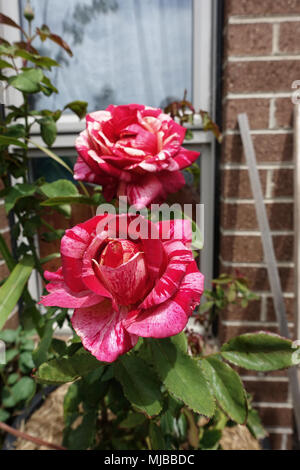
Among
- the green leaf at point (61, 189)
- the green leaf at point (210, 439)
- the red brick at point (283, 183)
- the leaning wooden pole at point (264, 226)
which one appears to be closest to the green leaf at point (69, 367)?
the green leaf at point (61, 189)

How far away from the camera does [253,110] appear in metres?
0.90

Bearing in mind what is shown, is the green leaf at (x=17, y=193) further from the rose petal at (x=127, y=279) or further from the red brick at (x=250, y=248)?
the red brick at (x=250, y=248)

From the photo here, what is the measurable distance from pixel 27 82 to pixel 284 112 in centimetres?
70

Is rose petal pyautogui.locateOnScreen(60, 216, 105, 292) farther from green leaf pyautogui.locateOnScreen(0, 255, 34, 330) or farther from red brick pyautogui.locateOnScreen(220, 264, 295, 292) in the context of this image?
red brick pyautogui.locateOnScreen(220, 264, 295, 292)

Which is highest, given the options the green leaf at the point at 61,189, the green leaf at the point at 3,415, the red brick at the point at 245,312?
the green leaf at the point at 61,189

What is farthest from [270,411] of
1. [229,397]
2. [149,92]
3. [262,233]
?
[149,92]

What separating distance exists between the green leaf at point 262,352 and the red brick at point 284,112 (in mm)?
693

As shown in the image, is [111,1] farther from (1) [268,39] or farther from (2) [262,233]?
(2) [262,233]

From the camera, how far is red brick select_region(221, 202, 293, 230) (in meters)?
0.94

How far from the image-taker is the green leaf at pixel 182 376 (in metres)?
0.36

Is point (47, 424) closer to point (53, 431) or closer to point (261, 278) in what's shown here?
point (53, 431)

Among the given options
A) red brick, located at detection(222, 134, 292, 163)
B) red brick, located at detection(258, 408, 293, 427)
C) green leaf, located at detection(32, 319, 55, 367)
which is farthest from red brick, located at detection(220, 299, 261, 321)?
green leaf, located at detection(32, 319, 55, 367)

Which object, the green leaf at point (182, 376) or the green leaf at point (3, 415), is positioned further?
the green leaf at point (3, 415)

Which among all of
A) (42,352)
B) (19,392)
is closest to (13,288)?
(42,352)
